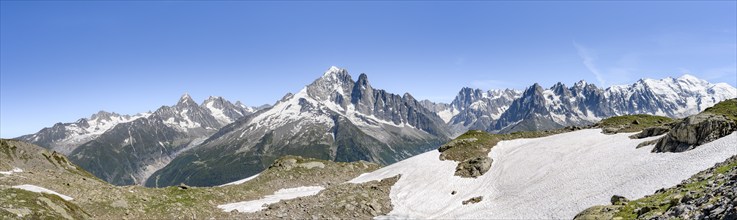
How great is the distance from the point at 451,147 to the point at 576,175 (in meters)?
27.2

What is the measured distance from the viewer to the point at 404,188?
6150 cm

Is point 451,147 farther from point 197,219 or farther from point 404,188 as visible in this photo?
point 197,219

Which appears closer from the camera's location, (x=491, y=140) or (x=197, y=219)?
(x=197, y=219)

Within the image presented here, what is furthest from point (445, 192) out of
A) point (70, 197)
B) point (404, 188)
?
point (70, 197)

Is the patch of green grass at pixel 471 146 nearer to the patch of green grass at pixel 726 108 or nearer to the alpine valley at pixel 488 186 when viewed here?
the alpine valley at pixel 488 186

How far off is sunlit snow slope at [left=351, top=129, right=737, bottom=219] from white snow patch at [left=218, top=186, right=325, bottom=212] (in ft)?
39.9

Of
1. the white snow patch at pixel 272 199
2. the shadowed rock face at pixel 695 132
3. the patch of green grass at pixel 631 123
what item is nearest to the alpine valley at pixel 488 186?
the shadowed rock face at pixel 695 132

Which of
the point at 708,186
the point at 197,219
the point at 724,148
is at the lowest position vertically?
the point at 197,219

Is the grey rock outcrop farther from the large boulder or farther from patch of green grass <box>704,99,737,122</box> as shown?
the large boulder

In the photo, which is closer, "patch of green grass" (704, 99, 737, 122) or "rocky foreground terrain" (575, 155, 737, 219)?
"rocky foreground terrain" (575, 155, 737, 219)

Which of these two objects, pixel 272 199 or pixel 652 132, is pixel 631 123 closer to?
pixel 652 132

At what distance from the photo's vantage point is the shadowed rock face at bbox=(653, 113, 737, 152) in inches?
1565

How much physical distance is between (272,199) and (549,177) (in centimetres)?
3923

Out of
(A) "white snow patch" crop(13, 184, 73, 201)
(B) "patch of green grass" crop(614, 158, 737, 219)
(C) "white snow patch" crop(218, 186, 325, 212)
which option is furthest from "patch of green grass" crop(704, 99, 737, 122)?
(A) "white snow patch" crop(13, 184, 73, 201)
